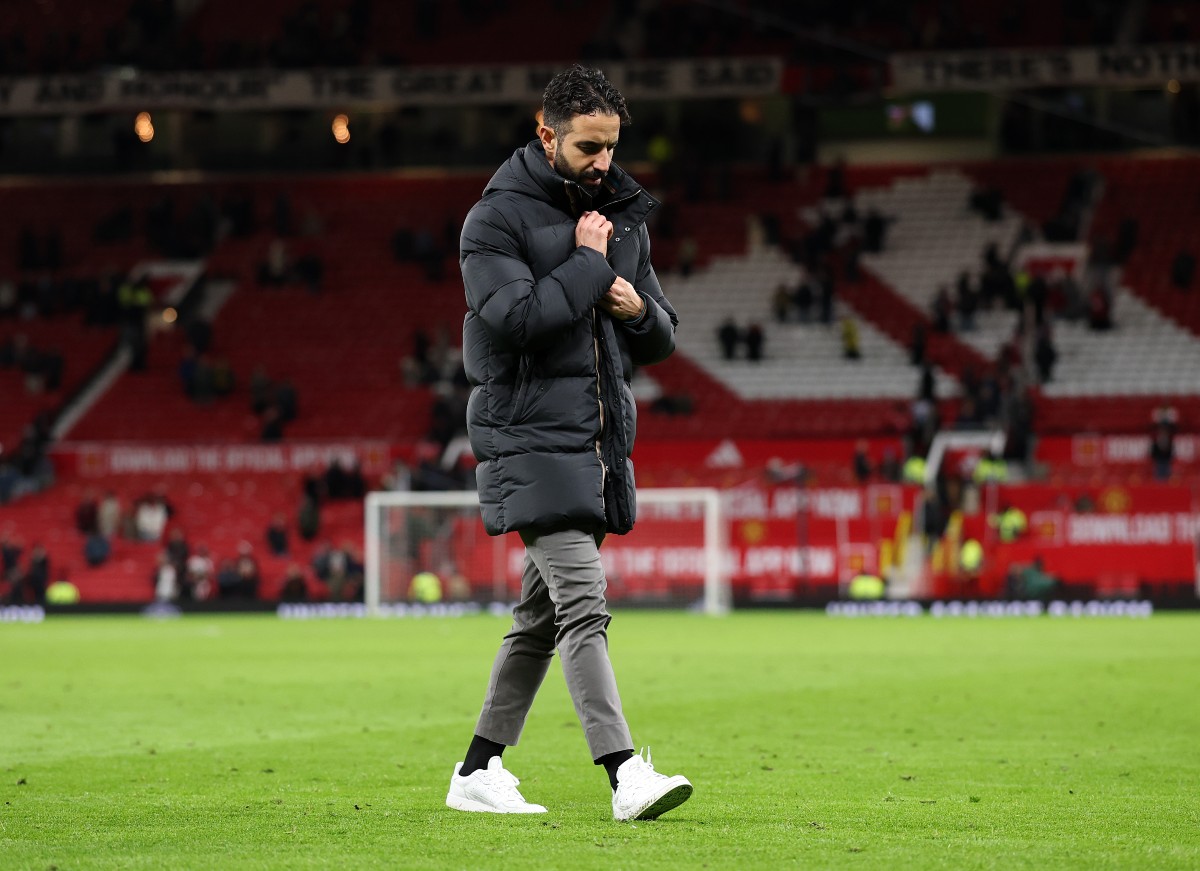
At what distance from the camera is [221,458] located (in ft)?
107

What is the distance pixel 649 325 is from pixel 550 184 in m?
0.56

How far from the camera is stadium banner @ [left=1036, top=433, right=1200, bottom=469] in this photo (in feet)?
94.5

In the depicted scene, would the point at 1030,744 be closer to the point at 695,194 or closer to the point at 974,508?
the point at 974,508

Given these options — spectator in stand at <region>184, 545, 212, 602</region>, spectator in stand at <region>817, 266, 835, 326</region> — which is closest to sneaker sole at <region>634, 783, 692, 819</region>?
spectator in stand at <region>184, 545, 212, 602</region>

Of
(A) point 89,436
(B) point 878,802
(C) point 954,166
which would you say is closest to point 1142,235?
(C) point 954,166

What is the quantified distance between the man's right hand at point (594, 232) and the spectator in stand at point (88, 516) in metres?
26.5

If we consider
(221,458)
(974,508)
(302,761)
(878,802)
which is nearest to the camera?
(878,802)

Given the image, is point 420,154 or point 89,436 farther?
point 420,154

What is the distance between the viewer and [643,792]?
5.91 m

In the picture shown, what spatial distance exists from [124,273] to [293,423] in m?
7.91

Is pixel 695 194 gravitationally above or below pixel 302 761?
above

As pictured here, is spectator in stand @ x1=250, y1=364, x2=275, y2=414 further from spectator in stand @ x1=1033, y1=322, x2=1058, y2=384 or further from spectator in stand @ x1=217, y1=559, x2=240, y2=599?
spectator in stand @ x1=1033, y1=322, x2=1058, y2=384

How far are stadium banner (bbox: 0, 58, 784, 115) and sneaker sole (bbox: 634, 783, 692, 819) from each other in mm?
33232

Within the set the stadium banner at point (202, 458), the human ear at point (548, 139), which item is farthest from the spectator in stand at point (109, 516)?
the human ear at point (548, 139)
